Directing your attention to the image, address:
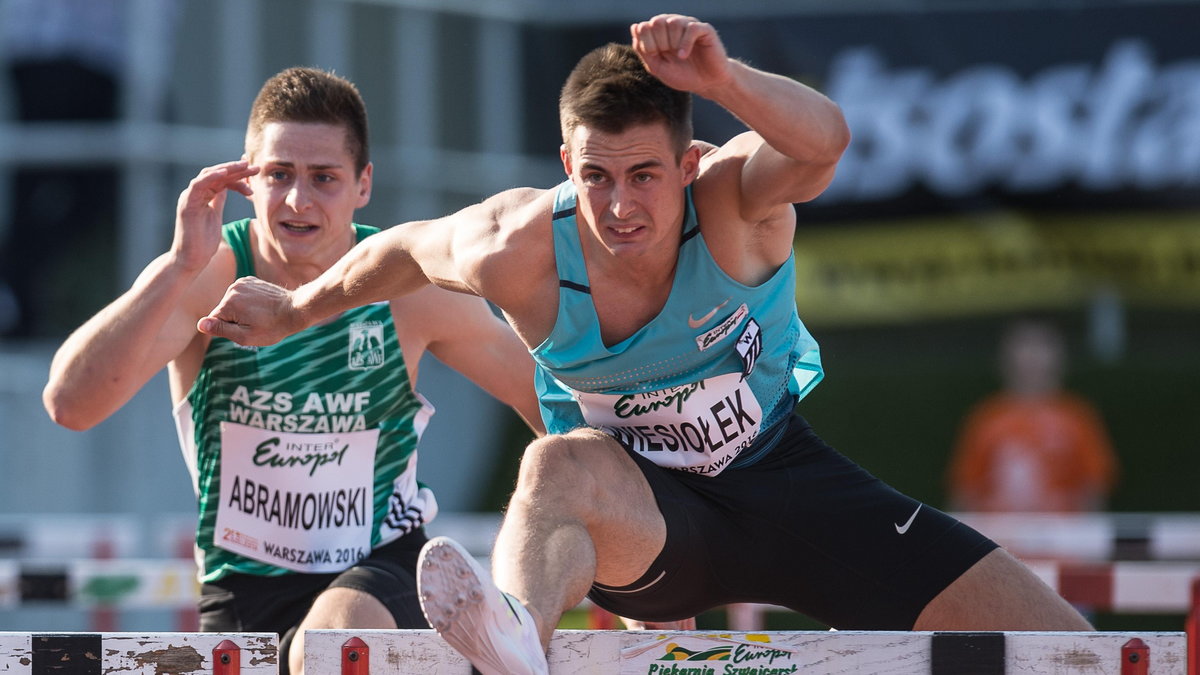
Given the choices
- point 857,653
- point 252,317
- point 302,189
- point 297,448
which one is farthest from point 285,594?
point 857,653

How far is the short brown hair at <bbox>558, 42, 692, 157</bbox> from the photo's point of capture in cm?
363

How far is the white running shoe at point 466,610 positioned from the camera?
9.63ft

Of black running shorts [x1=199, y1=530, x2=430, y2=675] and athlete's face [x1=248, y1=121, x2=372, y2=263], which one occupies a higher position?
athlete's face [x1=248, y1=121, x2=372, y2=263]

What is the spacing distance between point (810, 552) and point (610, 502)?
2.17 feet

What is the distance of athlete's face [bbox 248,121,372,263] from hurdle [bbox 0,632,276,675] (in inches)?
68.4

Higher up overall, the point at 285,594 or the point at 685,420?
the point at 685,420

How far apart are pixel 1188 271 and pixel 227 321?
9.25m

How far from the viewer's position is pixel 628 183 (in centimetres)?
363

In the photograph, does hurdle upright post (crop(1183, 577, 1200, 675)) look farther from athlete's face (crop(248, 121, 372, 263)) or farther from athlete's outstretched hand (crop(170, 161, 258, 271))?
athlete's outstretched hand (crop(170, 161, 258, 271))

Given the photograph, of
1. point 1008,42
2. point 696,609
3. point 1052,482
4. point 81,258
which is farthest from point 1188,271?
point 696,609

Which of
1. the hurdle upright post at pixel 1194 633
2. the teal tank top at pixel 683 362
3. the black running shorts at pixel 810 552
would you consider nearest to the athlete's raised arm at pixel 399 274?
the teal tank top at pixel 683 362

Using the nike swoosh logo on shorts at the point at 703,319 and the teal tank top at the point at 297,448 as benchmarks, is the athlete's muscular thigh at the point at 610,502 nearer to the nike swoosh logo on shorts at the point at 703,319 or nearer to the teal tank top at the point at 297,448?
the nike swoosh logo on shorts at the point at 703,319

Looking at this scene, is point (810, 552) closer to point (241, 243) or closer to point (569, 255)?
point (569, 255)

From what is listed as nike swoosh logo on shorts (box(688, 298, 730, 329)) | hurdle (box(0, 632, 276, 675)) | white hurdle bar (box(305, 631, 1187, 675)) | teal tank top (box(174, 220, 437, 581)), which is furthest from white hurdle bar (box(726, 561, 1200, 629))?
hurdle (box(0, 632, 276, 675))
